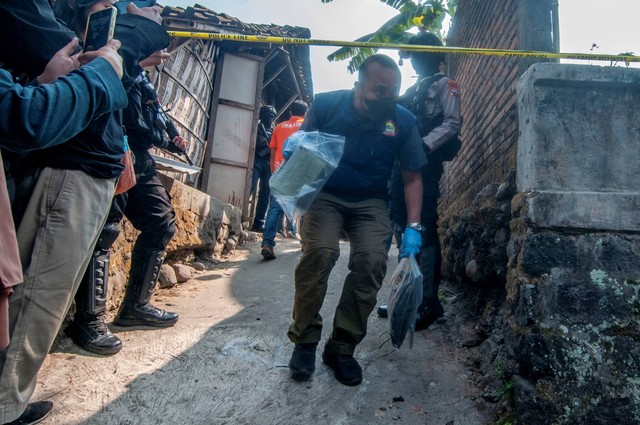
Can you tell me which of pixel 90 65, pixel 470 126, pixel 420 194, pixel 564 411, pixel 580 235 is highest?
pixel 470 126

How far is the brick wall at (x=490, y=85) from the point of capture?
263 centimetres

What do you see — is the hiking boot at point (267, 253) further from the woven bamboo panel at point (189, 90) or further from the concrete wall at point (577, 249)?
the concrete wall at point (577, 249)

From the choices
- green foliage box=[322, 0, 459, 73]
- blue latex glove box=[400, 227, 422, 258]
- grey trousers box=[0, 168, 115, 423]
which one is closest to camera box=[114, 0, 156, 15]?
grey trousers box=[0, 168, 115, 423]

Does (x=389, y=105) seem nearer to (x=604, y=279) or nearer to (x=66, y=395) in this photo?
(x=604, y=279)

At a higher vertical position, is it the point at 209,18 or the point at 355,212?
the point at 209,18

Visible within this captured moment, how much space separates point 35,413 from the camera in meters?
1.66

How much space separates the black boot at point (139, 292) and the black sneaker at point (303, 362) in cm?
102

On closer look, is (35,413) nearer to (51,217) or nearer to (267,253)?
(51,217)

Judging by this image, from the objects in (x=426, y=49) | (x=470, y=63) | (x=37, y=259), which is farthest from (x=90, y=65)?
(x=470, y=63)

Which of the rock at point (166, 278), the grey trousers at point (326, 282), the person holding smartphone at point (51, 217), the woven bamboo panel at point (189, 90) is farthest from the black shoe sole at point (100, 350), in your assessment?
the woven bamboo panel at point (189, 90)

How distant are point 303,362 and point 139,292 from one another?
3.80 ft

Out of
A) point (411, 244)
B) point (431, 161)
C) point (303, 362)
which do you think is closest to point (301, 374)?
point (303, 362)

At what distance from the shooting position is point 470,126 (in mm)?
3746

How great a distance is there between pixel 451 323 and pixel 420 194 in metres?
1.01
